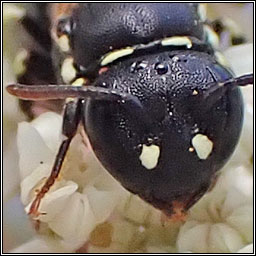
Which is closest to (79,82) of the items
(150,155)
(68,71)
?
(68,71)

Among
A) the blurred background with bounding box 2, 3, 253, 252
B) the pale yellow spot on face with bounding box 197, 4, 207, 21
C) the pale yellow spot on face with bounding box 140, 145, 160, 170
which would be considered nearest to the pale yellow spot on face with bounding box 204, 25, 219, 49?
the pale yellow spot on face with bounding box 197, 4, 207, 21

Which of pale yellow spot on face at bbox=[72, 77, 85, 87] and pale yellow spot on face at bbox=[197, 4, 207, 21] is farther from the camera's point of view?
pale yellow spot on face at bbox=[197, 4, 207, 21]

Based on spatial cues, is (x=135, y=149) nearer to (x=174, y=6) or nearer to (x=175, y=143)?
(x=175, y=143)

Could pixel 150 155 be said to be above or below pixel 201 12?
below

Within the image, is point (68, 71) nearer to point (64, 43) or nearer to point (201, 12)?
point (64, 43)

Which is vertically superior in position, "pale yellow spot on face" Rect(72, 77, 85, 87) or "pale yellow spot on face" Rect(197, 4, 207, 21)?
"pale yellow spot on face" Rect(197, 4, 207, 21)

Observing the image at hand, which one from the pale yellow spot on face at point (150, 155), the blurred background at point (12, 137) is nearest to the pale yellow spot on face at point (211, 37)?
the blurred background at point (12, 137)

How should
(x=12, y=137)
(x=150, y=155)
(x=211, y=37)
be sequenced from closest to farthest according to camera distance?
(x=150, y=155) < (x=211, y=37) < (x=12, y=137)

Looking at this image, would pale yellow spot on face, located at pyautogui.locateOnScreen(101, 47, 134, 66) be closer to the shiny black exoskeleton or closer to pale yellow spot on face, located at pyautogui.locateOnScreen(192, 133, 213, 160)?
the shiny black exoskeleton
